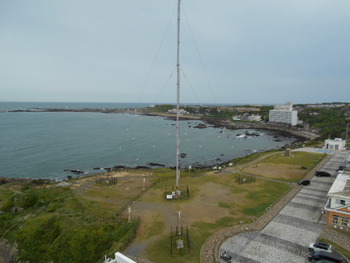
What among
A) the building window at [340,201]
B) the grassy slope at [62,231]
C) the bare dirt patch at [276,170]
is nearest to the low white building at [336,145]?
the bare dirt patch at [276,170]

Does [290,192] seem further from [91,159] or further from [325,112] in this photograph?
[325,112]

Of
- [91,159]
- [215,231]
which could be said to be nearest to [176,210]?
[215,231]

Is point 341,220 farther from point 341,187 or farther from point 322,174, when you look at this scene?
point 322,174

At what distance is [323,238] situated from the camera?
18234 millimetres

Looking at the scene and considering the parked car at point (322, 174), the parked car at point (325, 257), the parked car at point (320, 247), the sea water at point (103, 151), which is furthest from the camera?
the sea water at point (103, 151)

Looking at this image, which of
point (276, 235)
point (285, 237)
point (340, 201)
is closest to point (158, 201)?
point (276, 235)

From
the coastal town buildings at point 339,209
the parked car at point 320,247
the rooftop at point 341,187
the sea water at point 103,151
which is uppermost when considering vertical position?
the rooftop at point 341,187

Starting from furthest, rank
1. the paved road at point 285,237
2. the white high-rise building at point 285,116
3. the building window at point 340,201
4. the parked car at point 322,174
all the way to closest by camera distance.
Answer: the white high-rise building at point 285,116 < the parked car at point 322,174 < the building window at point 340,201 < the paved road at point 285,237

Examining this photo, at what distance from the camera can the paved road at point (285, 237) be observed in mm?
16188

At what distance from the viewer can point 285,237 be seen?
18422 millimetres

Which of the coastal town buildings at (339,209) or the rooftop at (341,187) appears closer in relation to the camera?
the coastal town buildings at (339,209)

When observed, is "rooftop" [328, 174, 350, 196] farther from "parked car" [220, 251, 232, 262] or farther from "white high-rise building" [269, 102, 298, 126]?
"white high-rise building" [269, 102, 298, 126]

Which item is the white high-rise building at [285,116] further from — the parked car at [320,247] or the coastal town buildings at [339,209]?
the parked car at [320,247]

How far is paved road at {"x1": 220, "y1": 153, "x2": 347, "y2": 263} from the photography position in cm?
1619
